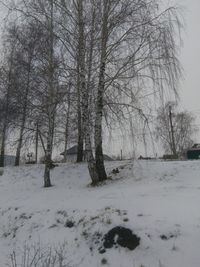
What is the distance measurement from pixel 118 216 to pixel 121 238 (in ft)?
2.92

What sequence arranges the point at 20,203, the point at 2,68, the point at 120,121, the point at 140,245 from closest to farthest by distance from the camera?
the point at 140,245
the point at 20,203
the point at 120,121
the point at 2,68

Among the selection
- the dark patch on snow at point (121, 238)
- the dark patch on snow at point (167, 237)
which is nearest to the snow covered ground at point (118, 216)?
the dark patch on snow at point (167, 237)

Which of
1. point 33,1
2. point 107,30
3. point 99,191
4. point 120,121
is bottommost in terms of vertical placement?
point 99,191

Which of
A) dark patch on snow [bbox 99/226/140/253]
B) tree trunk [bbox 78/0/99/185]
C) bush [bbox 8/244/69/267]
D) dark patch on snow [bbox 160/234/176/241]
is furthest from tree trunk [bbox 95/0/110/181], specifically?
dark patch on snow [bbox 160/234/176/241]

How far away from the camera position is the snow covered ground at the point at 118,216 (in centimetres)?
665

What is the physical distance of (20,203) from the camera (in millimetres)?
12750

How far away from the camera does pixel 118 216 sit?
8.13m

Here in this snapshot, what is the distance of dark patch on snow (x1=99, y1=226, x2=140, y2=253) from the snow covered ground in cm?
11

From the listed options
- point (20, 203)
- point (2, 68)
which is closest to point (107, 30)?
point (20, 203)

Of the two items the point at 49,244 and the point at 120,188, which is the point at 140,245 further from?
the point at 120,188

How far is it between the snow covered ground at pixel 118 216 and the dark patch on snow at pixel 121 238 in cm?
11

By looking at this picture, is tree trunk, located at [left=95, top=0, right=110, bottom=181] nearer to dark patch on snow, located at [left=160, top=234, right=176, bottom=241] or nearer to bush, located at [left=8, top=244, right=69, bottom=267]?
bush, located at [left=8, top=244, right=69, bottom=267]

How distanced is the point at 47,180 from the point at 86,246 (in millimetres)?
8219

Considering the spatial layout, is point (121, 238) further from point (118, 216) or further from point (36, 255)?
point (36, 255)
